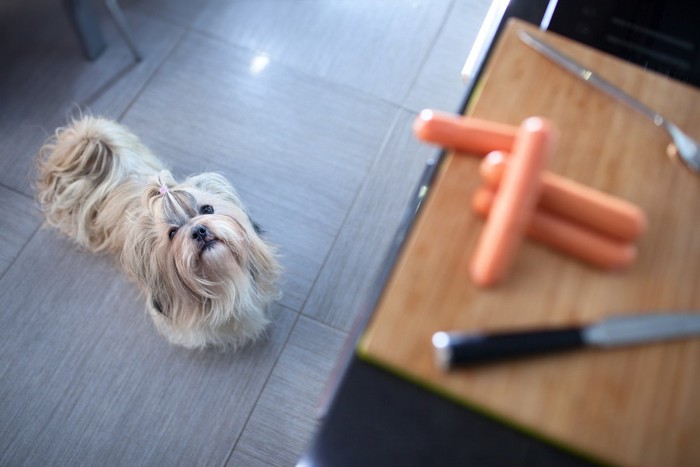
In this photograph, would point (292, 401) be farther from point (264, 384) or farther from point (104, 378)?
point (104, 378)

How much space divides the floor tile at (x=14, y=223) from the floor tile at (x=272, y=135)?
17.0 inches

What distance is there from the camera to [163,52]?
2072 millimetres

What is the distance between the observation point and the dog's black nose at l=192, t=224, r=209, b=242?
4.07ft

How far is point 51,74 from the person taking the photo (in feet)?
6.66

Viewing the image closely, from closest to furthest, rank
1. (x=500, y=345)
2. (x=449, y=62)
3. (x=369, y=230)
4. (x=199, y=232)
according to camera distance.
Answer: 1. (x=500, y=345)
2. (x=199, y=232)
3. (x=369, y=230)
4. (x=449, y=62)

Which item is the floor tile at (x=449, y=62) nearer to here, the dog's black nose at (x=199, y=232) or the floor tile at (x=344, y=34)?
the floor tile at (x=344, y=34)

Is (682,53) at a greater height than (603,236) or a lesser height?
greater

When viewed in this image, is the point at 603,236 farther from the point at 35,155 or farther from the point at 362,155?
the point at 35,155

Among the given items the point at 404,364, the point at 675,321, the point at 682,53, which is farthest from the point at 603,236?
the point at 682,53

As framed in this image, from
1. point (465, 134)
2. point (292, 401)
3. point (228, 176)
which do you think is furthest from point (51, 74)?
point (465, 134)

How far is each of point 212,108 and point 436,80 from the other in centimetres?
80

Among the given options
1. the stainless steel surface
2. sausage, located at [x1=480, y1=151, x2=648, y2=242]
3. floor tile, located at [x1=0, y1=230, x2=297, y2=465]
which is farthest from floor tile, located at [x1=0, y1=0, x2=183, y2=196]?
the stainless steel surface

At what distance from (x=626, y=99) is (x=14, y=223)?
1793mm

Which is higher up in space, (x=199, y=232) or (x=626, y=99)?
(x=626, y=99)
